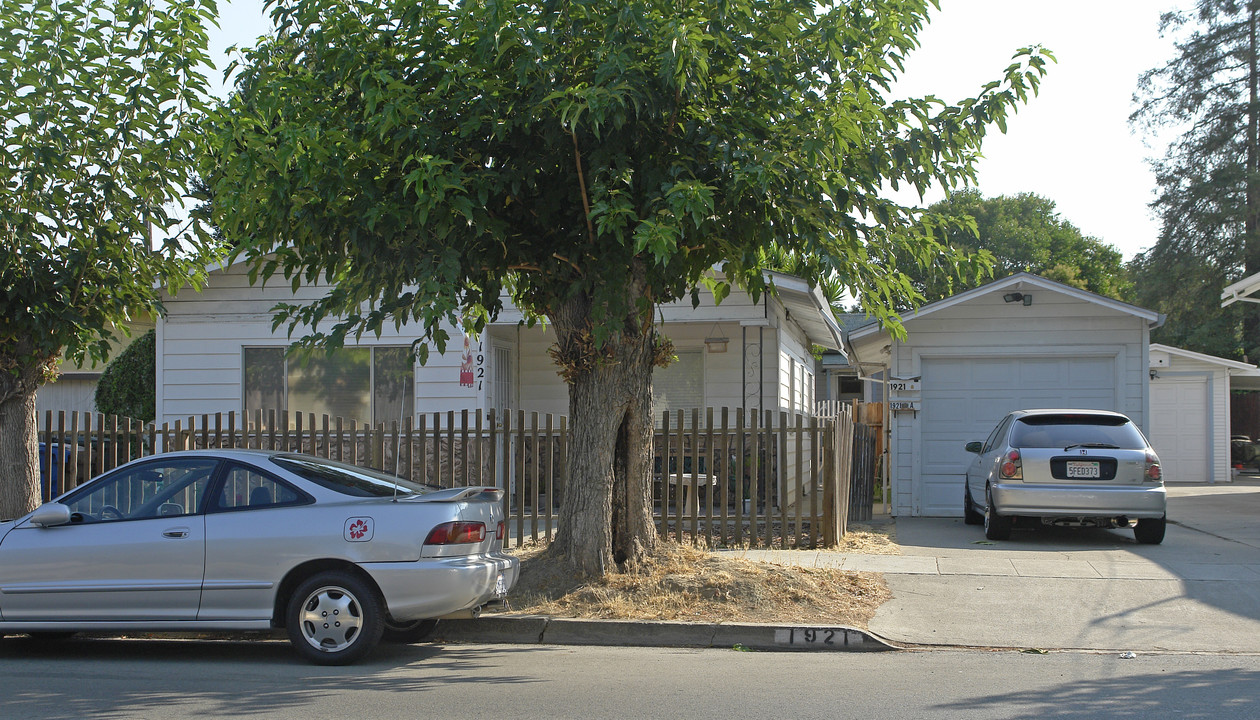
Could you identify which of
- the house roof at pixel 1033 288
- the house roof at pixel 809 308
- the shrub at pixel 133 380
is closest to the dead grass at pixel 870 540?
the house roof at pixel 809 308

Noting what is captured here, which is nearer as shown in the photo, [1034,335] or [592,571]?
[592,571]

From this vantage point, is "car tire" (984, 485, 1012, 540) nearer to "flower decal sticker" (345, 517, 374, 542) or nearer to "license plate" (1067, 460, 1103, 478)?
"license plate" (1067, 460, 1103, 478)

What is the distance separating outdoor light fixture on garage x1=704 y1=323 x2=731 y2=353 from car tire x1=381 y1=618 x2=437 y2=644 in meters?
8.91

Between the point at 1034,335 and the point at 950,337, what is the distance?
1.13 m

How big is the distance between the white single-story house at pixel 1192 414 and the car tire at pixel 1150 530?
38.1 ft

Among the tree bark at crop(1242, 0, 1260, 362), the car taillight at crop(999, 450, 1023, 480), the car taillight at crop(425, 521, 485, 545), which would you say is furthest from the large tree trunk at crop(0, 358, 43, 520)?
the tree bark at crop(1242, 0, 1260, 362)

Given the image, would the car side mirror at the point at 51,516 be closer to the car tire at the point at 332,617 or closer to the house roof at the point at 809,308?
the car tire at the point at 332,617

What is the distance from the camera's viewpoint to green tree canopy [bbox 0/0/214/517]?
9.25 m

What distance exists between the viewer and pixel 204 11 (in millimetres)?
9641

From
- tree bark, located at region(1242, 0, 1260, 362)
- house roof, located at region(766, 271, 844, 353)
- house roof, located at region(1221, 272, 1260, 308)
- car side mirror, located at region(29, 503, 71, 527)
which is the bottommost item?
car side mirror, located at region(29, 503, 71, 527)

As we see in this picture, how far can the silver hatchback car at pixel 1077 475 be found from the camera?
11.4 meters

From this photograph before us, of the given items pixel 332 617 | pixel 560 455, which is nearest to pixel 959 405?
pixel 560 455

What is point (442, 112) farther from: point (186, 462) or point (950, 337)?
point (950, 337)

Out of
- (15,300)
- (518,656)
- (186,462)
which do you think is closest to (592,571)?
(518,656)
